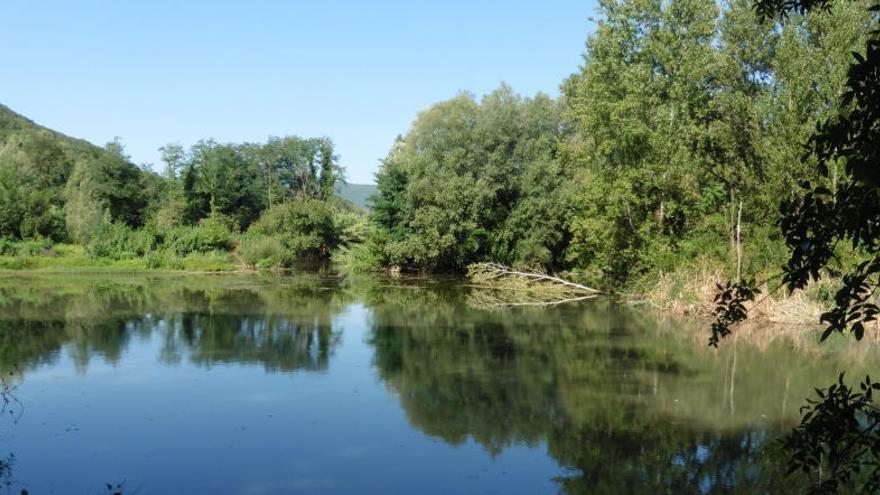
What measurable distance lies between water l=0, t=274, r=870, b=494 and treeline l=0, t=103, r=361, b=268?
17.6 metres

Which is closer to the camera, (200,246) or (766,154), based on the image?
(766,154)

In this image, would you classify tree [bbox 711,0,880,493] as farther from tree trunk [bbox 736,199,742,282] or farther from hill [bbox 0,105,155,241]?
hill [bbox 0,105,155,241]

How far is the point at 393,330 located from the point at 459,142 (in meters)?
16.4

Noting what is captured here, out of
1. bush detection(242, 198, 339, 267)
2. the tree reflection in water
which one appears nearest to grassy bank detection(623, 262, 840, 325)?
the tree reflection in water

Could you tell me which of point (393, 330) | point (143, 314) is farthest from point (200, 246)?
point (393, 330)

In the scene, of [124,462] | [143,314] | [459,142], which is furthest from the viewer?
[459,142]

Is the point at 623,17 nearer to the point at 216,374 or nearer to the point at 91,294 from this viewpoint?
the point at 216,374

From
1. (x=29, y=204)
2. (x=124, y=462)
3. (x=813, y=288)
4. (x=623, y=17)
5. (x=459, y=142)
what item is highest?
(x=623, y=17)

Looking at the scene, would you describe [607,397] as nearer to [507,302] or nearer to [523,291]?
[507,302]

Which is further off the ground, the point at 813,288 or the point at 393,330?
the point at 813,288

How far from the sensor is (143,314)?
20.0 metres

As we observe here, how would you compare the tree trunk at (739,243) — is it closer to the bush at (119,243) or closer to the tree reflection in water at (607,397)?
the tree reflection in water at (607,397)

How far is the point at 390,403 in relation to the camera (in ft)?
36.0

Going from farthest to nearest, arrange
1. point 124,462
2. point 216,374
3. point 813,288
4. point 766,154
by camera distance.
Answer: point 766,154
point 813,288
point 216,374
point 124,462
